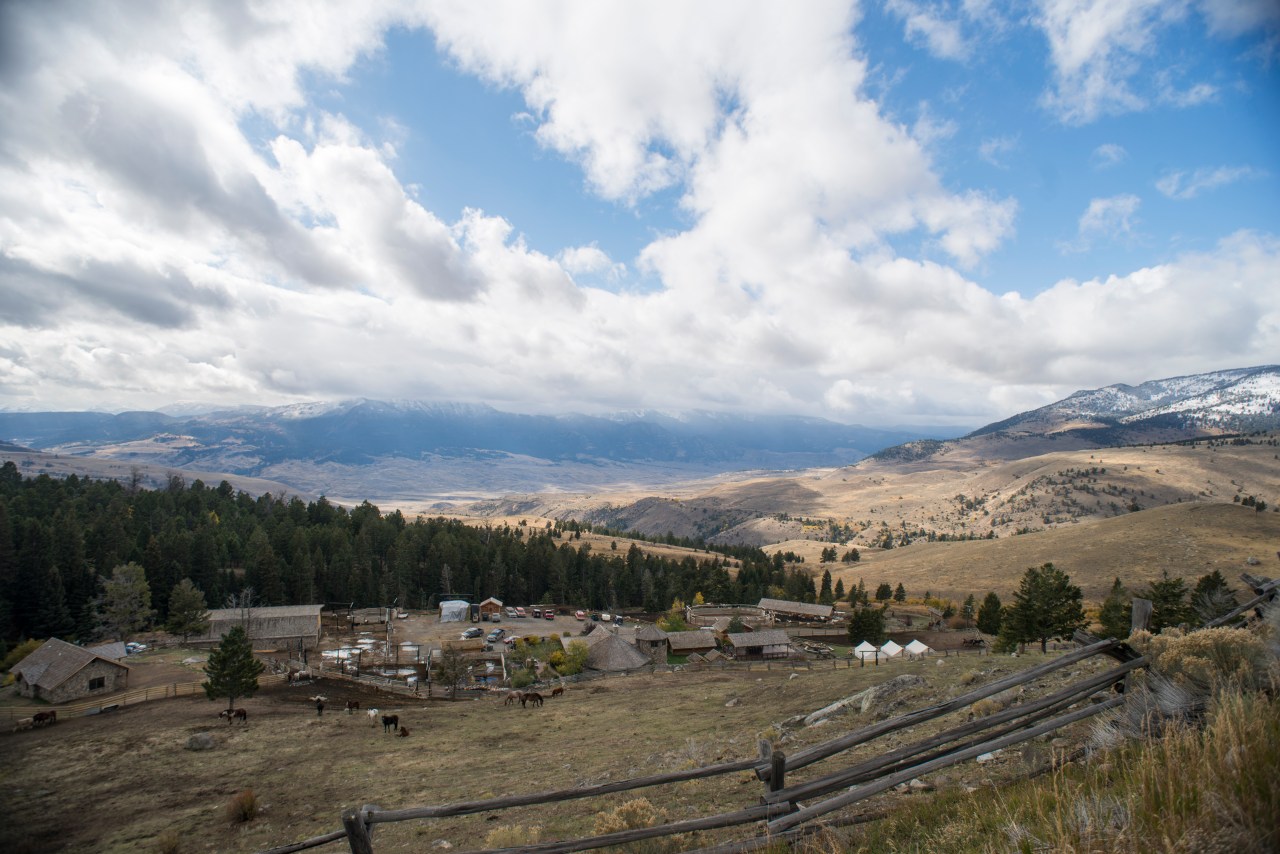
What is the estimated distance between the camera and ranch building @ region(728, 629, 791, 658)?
65750mm

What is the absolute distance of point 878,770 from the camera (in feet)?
28.5

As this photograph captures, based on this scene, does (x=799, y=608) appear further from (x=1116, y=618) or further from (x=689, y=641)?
(x=1116, y=618)

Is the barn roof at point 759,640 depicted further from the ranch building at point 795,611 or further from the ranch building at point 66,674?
the ranch building at point 66,674

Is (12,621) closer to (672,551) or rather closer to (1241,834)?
(1241,834)

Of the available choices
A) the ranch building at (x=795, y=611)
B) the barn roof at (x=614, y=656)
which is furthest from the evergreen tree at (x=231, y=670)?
the ranch building at (x=795, y=611)

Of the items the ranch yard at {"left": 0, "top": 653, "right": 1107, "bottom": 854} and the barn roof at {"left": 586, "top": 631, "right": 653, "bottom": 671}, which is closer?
the ranch yard at {"left": 0, "top": 653, "right": 1107, "bottom": 854}

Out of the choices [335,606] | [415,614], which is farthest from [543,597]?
[335,606]

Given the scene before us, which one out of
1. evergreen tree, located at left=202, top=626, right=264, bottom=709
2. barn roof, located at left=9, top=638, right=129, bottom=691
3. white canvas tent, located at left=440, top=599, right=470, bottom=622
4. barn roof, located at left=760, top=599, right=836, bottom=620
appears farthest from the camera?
barn roof, located at left=760, top=599, right=836, bottom=620

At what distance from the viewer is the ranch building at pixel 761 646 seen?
216ft

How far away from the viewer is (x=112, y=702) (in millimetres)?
38375

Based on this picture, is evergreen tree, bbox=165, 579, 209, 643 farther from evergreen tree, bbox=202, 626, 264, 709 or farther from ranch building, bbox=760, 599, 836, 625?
ranch building, bbox=760, 599, 836, 625

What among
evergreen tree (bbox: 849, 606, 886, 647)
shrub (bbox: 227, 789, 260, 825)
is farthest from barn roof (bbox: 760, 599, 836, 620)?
shrub (bbox: 227, 789, 260, 825)

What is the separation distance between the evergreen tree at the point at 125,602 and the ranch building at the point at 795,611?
83.6m

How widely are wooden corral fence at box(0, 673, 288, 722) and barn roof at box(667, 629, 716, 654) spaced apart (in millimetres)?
42207
